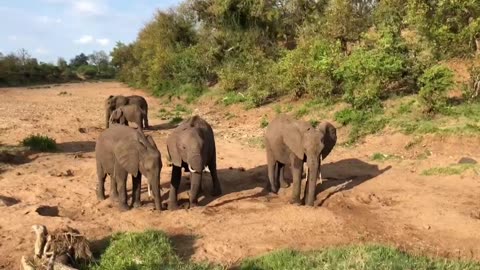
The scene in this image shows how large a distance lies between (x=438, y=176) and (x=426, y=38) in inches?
317

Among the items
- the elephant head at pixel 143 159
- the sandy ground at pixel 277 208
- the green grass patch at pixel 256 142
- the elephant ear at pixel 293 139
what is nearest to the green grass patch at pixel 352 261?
the sandy ground at pixel 277 208

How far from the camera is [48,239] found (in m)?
6.63

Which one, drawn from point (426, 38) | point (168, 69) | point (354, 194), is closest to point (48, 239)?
point (354, 194)

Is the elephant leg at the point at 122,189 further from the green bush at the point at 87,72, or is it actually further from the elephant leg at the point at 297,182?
the green bush at the point at 87,72

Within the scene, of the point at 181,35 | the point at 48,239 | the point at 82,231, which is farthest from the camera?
the point at 181,35

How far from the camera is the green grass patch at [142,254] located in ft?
21.5

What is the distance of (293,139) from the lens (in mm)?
9859

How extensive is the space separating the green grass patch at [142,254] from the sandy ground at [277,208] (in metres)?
0.38

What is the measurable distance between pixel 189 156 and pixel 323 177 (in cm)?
364

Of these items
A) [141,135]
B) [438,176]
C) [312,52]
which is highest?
[312,52]

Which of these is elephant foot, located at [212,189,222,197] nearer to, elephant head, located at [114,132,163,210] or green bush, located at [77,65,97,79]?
elephant head, located at [114,132,163,210]

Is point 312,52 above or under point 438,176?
above

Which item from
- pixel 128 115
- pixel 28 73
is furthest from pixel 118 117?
pixel 28 73

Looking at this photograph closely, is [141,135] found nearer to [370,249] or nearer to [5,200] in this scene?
[5,200]
